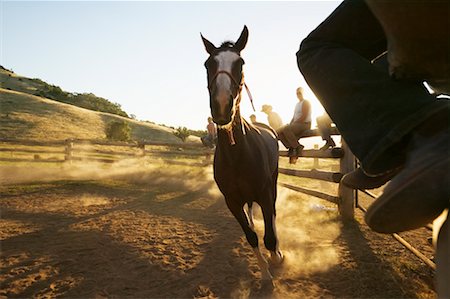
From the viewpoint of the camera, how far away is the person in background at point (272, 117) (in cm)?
855

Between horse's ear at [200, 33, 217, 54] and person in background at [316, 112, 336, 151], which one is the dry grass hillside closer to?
person in background at [316, 112, 336, 151]

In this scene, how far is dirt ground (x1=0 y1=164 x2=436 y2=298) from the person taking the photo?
10.1 feet

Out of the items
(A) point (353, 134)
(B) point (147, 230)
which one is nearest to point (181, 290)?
(B) point (147, 230)

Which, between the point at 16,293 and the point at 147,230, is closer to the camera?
the point at 16,293

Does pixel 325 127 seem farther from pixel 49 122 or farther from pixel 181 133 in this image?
pixel 49 122

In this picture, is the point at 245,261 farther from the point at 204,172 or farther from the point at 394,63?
the point at 204,172

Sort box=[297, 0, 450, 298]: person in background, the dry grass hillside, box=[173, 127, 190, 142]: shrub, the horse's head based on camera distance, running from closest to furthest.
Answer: box=[297, 0, 450, 298]: person in background → the horse's head → the dry grass hillside → box=[173, 127, 190, 142]: shrub

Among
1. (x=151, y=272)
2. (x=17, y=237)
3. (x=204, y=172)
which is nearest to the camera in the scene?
(x=151, y=272)

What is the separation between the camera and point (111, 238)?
4.73 metres

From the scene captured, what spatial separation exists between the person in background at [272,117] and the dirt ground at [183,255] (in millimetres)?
2447

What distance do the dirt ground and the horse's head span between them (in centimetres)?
190

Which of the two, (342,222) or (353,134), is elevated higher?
(353,134)

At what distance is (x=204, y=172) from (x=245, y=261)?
31.0ft

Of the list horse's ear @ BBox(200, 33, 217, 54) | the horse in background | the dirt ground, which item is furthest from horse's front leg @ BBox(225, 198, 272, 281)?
horse's ear @ BBox(200, 33, 217, 54)
